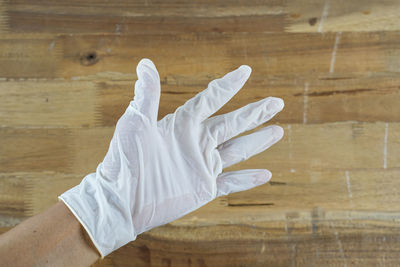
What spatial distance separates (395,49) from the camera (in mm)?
783

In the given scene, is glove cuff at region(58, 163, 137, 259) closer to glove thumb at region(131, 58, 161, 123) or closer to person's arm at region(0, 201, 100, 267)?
person's arm at region(0, 201, 100, 267)

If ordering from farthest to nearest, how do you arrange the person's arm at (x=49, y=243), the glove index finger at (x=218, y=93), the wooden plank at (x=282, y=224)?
1. the wooden plank at (x=282, y=224)
2. the glove index finger at (x=218, y=93)
3. the person's arm at (x=49, y=243)

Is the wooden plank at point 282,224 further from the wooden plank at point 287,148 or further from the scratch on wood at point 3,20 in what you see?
the scratch on wood at point 3,20

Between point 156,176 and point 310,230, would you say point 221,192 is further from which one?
point 310,230

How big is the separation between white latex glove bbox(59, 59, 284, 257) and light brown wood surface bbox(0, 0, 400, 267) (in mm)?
106

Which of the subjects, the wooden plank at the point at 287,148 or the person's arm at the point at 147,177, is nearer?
the person's arm at the point at 147,177

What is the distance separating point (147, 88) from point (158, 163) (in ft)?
0.56

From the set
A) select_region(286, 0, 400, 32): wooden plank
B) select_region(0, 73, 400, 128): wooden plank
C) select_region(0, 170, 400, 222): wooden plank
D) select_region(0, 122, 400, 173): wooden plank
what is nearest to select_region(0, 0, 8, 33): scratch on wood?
select_region(0, 73, 400, 128): wooden plank

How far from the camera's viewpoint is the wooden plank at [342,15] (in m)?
0.78

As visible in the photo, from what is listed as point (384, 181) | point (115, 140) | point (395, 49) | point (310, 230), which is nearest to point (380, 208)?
point (384, 181)

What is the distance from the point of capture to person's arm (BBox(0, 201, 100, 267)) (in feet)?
1.67

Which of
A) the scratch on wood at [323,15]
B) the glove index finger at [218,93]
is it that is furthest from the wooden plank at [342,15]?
the glove index finger at [218,93]

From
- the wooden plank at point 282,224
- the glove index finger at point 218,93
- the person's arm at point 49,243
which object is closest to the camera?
the person's arm at point 49,243

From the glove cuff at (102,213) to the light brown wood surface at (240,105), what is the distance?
0.60ft
